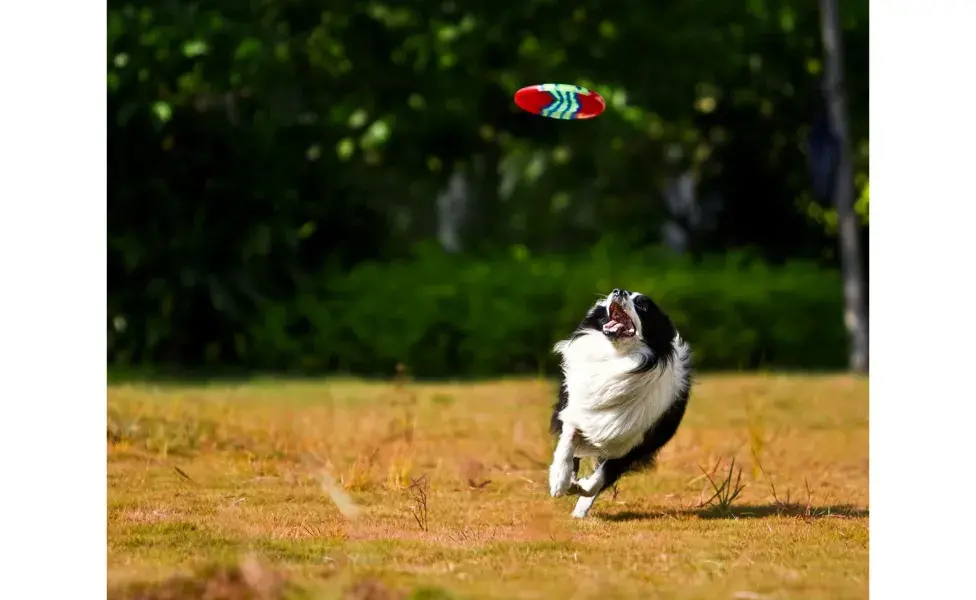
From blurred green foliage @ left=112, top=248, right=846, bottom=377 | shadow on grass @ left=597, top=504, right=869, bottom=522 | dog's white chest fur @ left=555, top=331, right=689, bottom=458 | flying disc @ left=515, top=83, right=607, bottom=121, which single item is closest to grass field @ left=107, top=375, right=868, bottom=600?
shadow on grass @ left=597, top=504, right=869, bottom=522

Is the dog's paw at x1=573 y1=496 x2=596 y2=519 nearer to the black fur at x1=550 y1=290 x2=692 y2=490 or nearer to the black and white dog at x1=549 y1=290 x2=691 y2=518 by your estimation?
the black and white dog at x1=549 y1=290 x2=691 y2=518

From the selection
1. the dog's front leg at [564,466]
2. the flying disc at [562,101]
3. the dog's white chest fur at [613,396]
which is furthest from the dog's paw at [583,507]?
the flying disc at [562,101]

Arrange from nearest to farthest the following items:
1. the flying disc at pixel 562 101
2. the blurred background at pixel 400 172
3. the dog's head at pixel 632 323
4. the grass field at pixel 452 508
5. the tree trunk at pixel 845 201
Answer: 1. the grass field at pixel 452 508
2. the dog's head at pixel 632 323
3. the flying disc at pixel 562 101
4. the blurred background at pixel 400 172
5. the tree trunk at pixel 845 201

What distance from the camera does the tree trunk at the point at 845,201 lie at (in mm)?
14703

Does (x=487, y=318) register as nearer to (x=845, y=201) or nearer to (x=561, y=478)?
(x=845, y=201)

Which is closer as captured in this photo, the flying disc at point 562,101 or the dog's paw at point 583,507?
the dog's paw at point 583,507

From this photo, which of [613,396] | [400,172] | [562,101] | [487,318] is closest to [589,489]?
[613,396]

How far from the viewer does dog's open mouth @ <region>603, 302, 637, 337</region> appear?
6.14 m

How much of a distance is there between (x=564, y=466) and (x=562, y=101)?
7.00 ft

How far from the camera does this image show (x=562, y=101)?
702 cm

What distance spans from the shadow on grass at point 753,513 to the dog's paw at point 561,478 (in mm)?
249

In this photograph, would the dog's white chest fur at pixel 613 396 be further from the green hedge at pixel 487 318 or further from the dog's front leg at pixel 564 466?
the green hedge at pixel 487 318
